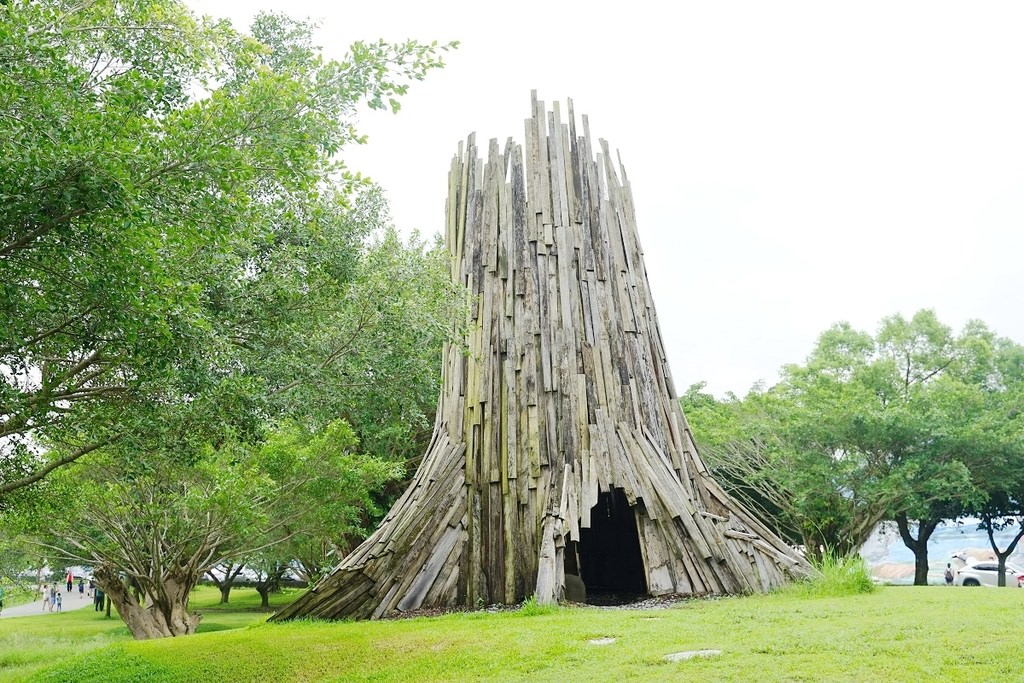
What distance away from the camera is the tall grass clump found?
984 centimetres

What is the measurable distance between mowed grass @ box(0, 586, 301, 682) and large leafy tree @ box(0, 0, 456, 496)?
301cm

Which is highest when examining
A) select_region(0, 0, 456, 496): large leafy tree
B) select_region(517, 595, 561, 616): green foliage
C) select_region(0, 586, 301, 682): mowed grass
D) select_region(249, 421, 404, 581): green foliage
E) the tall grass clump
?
select_region(0, 0, 456, 496): large leafy tree

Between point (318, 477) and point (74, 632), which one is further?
point (74, 632)

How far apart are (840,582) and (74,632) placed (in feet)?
54.7

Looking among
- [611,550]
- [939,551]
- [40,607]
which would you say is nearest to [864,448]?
[611,550]

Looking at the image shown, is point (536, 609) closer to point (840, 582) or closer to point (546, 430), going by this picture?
point (546, 430)

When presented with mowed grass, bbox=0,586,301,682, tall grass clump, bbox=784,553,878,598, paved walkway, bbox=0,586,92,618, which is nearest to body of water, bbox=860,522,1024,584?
tall grass clump, bbox=784,553,878,598

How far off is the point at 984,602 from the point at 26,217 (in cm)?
913

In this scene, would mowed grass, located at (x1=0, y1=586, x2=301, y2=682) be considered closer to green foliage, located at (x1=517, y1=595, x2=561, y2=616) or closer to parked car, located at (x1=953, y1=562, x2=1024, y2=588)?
green foliage, located at (x1=517, y1=595, x2=561, y2=616)

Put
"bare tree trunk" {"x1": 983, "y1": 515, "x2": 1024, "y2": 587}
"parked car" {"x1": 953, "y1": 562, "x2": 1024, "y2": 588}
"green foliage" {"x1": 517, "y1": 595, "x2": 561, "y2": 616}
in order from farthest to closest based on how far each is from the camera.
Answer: "bare tree trunk" {"x1": 983, "y1": 515, "x2": 1024, "y2": 587} < "parked car" {"x1": 953, "y1": 562, "x2": 1024, "y2": 588} < "green foliage" {"x1": 517, "y1": 595, "x2": 561, "y2": 616}

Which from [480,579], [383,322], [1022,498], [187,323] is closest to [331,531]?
[480,579]

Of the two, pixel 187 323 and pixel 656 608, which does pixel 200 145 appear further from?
pixel 656 608

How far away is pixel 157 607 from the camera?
52.7 feet

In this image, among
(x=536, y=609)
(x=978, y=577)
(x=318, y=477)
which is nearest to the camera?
(x=536, y=609)
